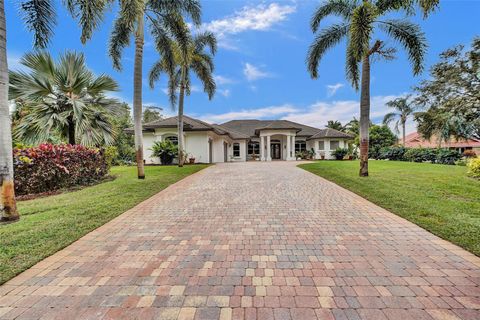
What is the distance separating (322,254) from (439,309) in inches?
54.7

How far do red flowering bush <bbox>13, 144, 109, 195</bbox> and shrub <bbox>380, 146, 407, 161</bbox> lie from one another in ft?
94.0

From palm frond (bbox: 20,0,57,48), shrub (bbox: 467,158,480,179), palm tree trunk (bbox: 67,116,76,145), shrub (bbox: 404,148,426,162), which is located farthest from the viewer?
shrub (bbox: 404,148,426,162)

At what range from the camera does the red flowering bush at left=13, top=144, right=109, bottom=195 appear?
7.74 metres

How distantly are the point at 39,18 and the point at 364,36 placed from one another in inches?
421

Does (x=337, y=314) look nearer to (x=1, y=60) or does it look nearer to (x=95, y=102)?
(x=1, y=60)

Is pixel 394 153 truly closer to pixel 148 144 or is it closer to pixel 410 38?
pixel 410 38

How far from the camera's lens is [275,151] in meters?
32.5

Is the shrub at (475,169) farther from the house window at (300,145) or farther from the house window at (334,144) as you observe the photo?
the house window at (300,145)

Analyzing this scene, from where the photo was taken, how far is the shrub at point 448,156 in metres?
19.8

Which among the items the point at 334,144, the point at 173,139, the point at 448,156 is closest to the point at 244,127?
the point at 334,144

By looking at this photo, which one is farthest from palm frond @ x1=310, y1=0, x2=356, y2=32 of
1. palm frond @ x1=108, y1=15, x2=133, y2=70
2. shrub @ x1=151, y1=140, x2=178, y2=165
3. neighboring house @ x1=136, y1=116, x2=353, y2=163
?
shrub @ x1=151, y1=140, x2=178, y2=165

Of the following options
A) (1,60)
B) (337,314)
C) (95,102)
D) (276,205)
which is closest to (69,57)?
(95,102)

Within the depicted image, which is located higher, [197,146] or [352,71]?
[352,71]

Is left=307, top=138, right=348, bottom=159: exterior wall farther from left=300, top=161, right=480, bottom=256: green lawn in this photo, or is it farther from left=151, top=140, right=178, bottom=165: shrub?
left=300, top=161, right=480, bottom=256: green lawn
